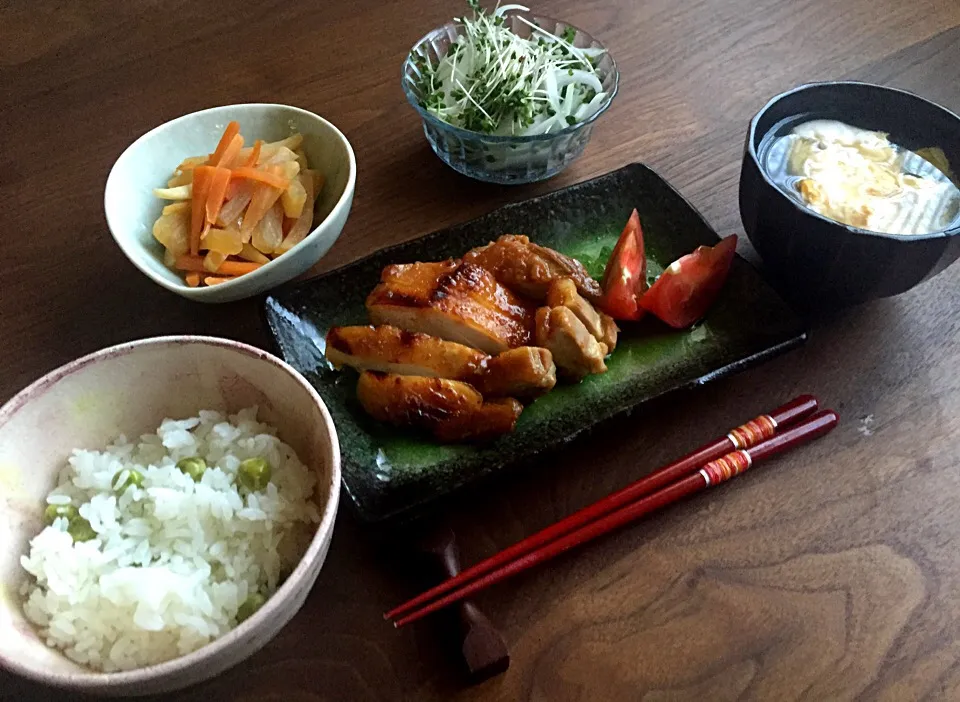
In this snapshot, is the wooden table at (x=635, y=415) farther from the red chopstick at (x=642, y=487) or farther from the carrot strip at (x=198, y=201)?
the carrot strip at (x=198, y=201)

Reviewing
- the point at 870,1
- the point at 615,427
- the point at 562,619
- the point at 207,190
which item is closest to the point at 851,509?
the point at 615,427

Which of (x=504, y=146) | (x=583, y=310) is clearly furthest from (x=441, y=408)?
(x=504, y=146)

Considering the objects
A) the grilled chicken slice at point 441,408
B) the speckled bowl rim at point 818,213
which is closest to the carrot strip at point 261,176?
the grilled chicken slice at point 441,408

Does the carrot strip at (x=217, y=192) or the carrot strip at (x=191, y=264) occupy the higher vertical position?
the carrot strip at (x=217, y=192)

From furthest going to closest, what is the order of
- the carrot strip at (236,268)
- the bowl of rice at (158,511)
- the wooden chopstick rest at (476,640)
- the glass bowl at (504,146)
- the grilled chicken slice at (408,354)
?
the glass bowl at (504,146) < the carrot strip at (236,268) < the grilled chicken slice at (408,354) < the wooden chopstick rest at (476,640) < the bowl of rice at (158,511)

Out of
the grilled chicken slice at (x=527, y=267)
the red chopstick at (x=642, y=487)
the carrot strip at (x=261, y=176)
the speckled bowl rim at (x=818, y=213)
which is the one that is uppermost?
the speckled bowl rim at (x=818, y=213)

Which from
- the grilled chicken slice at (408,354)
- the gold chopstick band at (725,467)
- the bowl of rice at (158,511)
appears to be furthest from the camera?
the grilled chicken slice at (408,354)

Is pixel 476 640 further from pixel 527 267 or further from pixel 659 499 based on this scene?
pixel 527 267
